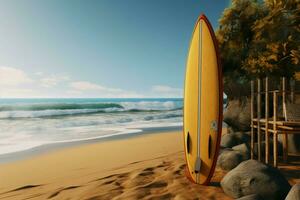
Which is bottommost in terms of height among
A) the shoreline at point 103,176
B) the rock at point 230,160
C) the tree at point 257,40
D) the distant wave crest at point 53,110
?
the shoreline at point 103,176

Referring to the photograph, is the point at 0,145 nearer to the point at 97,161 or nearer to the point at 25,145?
the point at 25,145

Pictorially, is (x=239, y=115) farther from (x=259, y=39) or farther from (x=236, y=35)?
(x=236, y=35)

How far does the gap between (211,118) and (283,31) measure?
241 inches

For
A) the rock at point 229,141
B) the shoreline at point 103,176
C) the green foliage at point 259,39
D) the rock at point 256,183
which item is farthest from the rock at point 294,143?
the rock at point 256,183

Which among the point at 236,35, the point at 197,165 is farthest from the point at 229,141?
the point at 236,35

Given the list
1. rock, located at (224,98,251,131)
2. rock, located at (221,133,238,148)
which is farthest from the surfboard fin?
rock, located at (224,98,251,131)

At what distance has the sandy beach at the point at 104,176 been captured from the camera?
468 centimetres

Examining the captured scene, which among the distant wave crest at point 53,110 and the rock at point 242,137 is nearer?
the rock at point 242,137

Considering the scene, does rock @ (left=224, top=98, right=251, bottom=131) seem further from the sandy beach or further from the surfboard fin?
the surfboard fin

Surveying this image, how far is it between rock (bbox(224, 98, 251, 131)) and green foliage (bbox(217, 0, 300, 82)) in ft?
3.91

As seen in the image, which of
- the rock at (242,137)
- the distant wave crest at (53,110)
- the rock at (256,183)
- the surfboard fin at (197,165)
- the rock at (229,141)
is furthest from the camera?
the distant wave crest at (53,110)

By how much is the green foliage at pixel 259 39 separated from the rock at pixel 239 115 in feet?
3.91

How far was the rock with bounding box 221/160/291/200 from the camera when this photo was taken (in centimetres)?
399

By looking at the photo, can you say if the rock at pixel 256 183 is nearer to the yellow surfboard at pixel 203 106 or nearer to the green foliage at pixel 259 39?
the yellow surfboard at pixel 203 106
